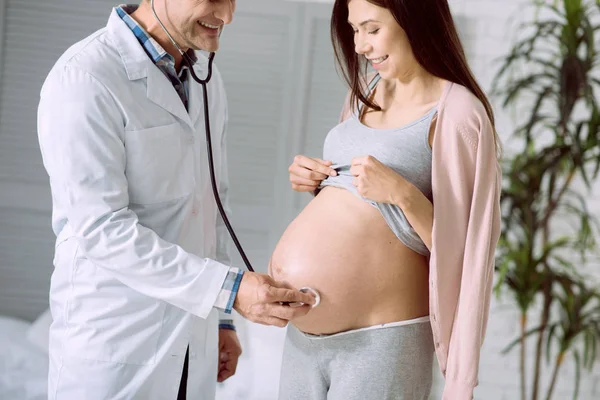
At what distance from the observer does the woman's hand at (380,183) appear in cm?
120

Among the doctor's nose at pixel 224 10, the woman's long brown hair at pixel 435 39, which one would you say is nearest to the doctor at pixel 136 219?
the doctor's nose at pixel 224 10

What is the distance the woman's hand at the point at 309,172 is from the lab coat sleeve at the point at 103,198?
0.84 ft

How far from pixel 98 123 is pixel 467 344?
75 centimetres

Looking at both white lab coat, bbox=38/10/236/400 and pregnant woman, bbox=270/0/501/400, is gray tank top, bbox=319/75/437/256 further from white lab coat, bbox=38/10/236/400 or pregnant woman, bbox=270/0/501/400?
white lab coat, bbox=38/10/236/400

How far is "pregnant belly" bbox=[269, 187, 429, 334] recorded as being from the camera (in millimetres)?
1275

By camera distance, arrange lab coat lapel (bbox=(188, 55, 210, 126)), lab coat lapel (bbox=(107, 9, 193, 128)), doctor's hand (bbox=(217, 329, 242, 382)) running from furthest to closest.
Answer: doctor's hand (bbox=(217, 329, 242, 382)) < lab coat lapel (bbox=(188, 55, 210, 126)) < lab coat lapel (bbox=(107, 9, 193, 128))

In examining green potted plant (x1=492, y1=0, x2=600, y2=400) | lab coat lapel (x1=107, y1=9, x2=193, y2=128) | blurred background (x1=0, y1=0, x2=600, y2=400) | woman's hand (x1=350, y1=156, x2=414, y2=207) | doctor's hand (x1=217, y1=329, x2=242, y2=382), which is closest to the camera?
woman's hand (x1=350, y1=156, x2=414, y2=207)

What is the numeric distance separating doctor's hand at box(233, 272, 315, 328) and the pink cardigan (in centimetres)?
24

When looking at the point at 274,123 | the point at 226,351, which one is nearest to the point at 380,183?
the point at 226,351

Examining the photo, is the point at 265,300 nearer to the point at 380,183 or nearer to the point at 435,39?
the point at 380,183

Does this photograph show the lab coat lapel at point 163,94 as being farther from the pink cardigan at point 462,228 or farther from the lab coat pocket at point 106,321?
the pink cardigan at point 462,228

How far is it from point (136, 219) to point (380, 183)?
43cm

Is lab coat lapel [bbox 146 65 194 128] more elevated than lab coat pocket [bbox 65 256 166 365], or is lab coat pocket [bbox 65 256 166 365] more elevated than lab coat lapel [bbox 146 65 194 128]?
lab coat lapel [bbox 146 65 194 128]

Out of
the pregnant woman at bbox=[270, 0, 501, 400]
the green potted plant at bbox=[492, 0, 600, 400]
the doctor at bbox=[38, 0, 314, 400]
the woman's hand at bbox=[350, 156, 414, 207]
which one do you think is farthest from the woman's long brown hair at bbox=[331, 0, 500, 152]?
the green potted plant at bbox=[492, 0, 600, 400]
